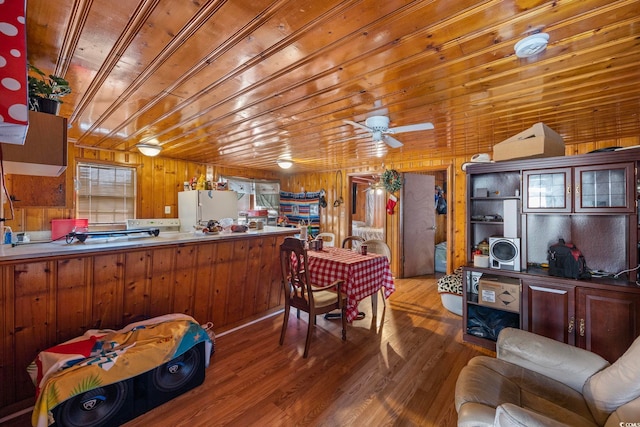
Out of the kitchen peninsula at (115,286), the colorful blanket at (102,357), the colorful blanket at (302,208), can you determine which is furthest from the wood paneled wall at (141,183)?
the colorful blanket at (102,357)

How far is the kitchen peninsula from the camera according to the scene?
1.83 m

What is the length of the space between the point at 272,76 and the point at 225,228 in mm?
2063

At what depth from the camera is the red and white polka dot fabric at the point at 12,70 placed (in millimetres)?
798

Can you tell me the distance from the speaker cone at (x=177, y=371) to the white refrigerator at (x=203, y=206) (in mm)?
2871

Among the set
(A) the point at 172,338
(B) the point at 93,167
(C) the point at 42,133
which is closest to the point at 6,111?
(C) the point at 42,133

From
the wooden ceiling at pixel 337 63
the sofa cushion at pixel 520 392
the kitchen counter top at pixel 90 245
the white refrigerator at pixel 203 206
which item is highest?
the wooden ceiling at pixel 337 63

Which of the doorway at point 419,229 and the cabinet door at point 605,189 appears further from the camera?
the doorway at point 419,229

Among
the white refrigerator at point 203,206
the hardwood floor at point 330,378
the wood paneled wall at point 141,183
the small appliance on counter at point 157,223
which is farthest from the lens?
the white refrigerator at point 203,206

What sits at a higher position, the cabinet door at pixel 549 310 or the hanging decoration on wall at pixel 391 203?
the hanging decoration on wall at pixel 391 203

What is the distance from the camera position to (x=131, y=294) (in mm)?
2338

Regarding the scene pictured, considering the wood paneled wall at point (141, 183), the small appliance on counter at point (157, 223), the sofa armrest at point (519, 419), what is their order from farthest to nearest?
the small appliance on counter at point (157, 223) → the wood paneled wall at point (141, 183) → the sofa armrest at point (519, 419)

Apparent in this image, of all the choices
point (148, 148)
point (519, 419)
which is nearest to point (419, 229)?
point (519, 419)

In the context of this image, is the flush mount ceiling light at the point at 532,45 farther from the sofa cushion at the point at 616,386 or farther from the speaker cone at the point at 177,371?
the speaker cone at the point at 177,371

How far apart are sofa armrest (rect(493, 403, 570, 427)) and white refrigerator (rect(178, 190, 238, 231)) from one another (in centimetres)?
444
